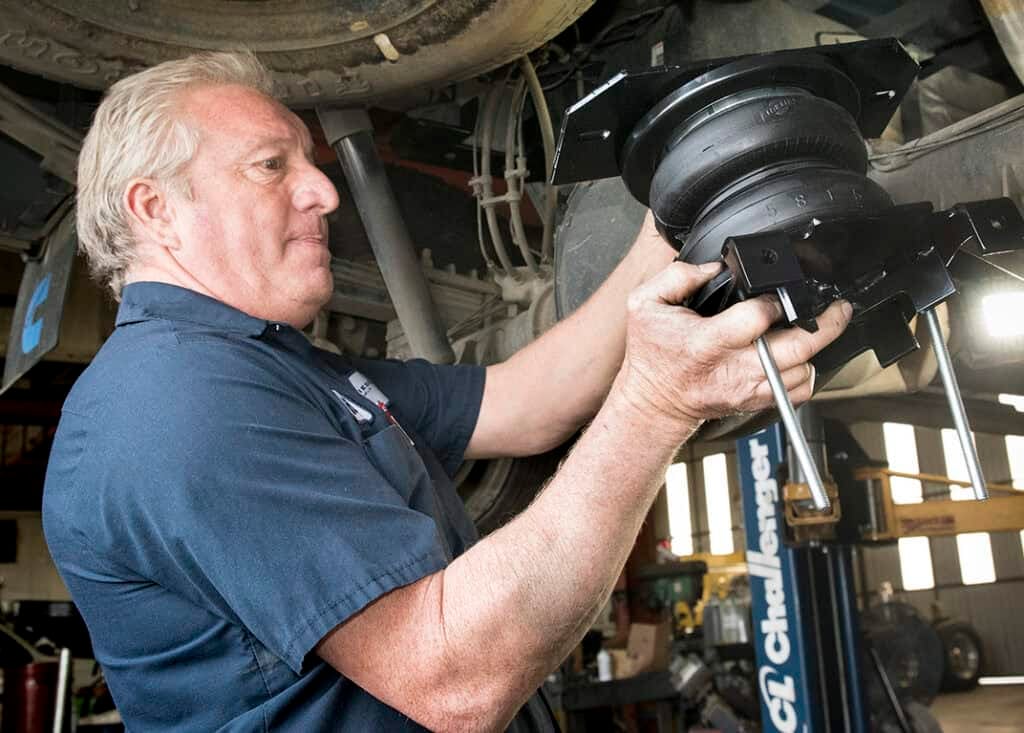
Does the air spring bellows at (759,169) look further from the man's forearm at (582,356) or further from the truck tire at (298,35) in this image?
the truck tire at (298,35)

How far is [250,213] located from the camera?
1.01 m

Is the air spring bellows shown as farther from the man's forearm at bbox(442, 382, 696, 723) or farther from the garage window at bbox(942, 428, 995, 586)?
the garage window at bbox(942, 428, 995, 586)

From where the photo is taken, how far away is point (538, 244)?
81.0 inches

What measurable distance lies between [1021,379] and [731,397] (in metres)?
2.53

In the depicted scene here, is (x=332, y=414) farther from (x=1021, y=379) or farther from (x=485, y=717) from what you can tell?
(x=1021, y=379)

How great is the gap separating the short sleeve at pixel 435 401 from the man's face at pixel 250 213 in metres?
0.18

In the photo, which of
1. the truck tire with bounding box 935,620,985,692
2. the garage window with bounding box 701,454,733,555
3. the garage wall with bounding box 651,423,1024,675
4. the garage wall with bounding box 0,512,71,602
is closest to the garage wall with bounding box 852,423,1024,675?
the garage wall with bounding box 651,423,1024,675

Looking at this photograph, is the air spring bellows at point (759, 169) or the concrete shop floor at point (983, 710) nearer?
the air spring bellows at point (759, 169)

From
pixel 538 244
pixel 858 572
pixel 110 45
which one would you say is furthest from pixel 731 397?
pixel 858 572

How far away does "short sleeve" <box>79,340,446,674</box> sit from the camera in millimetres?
725

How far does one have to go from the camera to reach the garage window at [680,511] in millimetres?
14000

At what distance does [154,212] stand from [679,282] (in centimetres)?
58

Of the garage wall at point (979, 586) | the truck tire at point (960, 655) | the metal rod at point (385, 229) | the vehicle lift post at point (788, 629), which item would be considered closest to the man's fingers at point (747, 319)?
the metal rod at point (385, 229)

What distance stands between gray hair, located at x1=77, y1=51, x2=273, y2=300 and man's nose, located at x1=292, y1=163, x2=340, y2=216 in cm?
11
